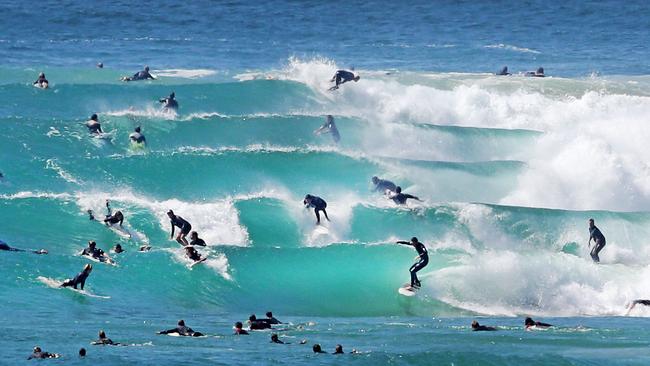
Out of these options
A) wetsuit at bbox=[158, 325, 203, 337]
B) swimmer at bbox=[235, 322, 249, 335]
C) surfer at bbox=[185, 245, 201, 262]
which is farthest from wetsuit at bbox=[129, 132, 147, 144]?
wetsuit at bbox=[158, 325, 203, 337]

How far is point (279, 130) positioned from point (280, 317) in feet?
55.9

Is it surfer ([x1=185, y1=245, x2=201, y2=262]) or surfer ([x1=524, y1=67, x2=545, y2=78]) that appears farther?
surfer ([x1=524, y1=67, x2=545, y2=78])

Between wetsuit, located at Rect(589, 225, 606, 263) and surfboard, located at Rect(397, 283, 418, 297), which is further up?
wetsuit, located at Rect(589, 225, 606, 263)

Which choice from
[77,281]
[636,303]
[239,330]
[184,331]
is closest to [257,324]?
[239,330]

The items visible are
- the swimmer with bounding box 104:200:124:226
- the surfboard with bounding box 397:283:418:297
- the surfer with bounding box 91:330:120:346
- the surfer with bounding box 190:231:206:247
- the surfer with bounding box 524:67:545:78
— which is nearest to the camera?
the surfer with bounding box 91:330:120:346

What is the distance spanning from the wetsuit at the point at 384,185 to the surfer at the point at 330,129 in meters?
6.15

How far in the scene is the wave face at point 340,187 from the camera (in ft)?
110

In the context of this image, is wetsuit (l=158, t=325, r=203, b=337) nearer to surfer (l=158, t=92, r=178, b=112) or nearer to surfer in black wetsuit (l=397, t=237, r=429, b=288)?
surfer in black wetsuit (l=397, t=237, r=429, b=288)

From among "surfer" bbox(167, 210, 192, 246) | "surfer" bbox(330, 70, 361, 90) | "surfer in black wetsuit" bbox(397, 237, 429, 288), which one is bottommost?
"surfer in black wetsuit" bbox(397, 237, 429, 288)

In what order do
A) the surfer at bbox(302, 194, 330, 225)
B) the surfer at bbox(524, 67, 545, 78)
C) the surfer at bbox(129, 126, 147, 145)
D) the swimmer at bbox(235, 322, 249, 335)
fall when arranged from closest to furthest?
the swimmer at bbox(235, 322, 249, 335) → the surfer at bbox(302, 194, 330, 225) → the surfer at bbox(129, 126, 147, 145) → the surfer at bbox(524, 67, 545, 78)

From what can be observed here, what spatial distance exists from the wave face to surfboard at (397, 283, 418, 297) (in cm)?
22

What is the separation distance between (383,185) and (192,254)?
8051mm

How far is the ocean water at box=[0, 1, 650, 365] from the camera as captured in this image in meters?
28.5

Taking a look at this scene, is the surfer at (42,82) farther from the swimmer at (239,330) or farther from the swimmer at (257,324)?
the swimmer at (239,330)
